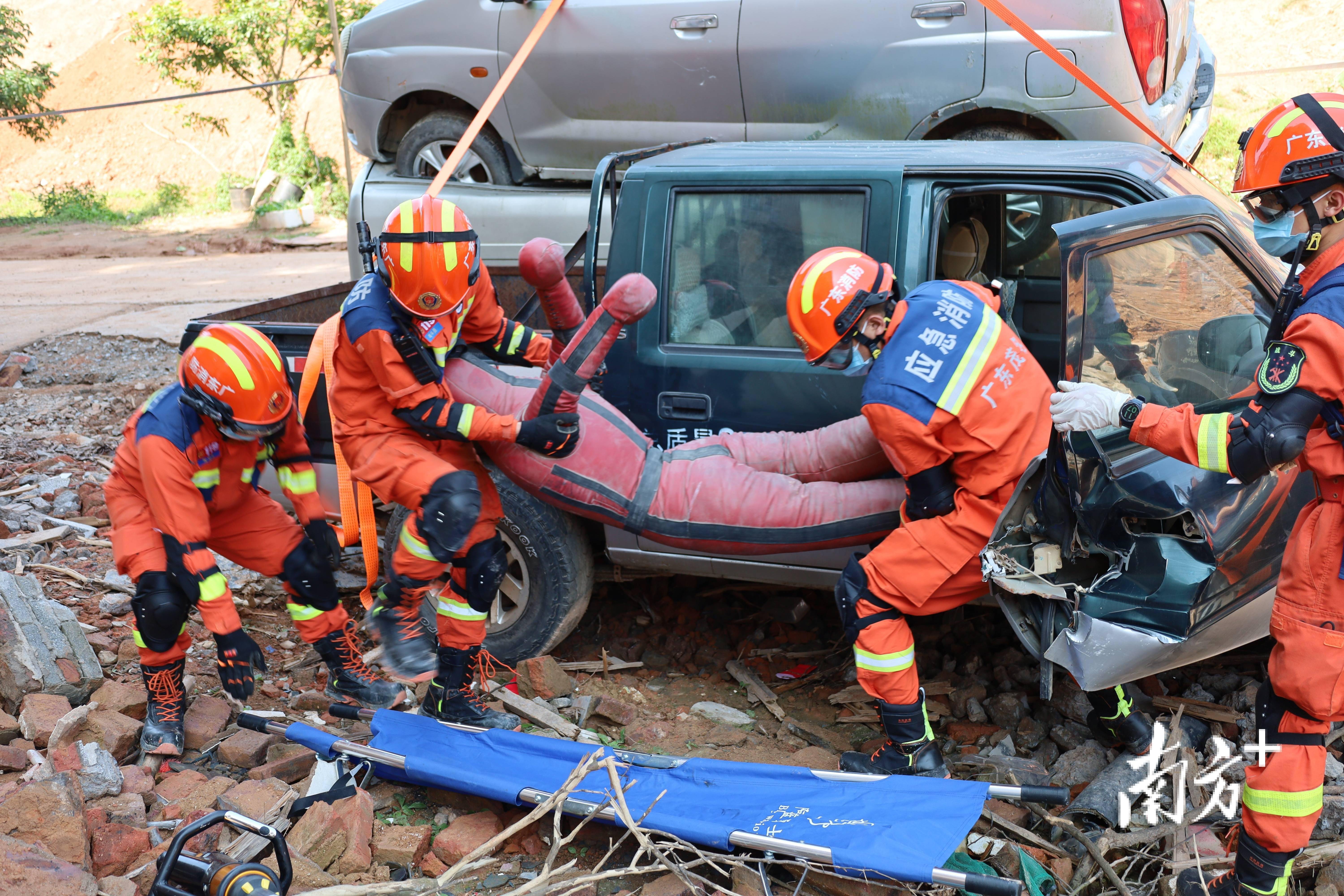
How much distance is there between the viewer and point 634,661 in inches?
172

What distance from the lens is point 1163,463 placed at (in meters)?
3.02

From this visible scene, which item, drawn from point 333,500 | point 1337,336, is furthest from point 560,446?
point 1337,336

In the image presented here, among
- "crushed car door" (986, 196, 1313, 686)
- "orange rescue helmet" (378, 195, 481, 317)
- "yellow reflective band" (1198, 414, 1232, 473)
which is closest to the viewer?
"yellow reflective band" (1198, 414, 1232, 473)

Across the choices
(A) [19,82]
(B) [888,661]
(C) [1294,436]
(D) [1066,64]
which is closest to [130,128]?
(A) [19,82]

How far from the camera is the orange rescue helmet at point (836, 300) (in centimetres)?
303

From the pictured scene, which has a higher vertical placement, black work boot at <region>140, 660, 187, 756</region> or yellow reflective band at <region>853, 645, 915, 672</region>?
yellow reflective band at <region>853, 645, 915, 672</region>

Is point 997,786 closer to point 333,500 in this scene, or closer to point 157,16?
point 333,500

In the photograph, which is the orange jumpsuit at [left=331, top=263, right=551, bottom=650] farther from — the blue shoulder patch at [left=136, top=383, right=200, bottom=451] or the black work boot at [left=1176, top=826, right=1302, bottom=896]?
the black work boot at [left=1176, top=826, right=1302, bottom=896]

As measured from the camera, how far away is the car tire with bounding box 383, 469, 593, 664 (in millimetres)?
3865

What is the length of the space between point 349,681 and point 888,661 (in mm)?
2149

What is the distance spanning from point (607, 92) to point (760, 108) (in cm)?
99

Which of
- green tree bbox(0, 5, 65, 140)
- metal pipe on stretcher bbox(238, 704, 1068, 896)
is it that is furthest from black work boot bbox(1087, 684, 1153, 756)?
green tree bbox(0, 5, 65, 140)

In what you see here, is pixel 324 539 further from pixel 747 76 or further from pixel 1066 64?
pixel 1066 64

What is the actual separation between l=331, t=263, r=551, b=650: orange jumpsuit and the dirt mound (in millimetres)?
20721
